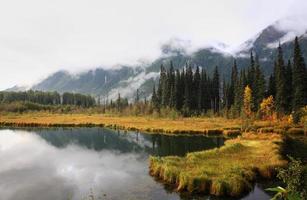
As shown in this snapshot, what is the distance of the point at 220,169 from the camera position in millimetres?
36062

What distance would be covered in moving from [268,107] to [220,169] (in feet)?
216

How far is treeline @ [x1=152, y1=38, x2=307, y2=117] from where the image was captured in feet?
291

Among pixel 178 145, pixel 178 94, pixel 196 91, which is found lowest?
pixel 178 145

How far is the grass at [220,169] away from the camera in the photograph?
103 feet

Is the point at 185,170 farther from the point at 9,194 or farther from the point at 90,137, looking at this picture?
the point at 90,137

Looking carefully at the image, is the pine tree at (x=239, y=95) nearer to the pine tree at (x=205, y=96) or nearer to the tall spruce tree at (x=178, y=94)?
the pine tree at (x=205, y=96)

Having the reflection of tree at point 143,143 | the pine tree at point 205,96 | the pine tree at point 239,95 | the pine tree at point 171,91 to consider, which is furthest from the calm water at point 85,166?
the pine tree at point 205,96

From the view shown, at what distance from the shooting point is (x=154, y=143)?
66.2m

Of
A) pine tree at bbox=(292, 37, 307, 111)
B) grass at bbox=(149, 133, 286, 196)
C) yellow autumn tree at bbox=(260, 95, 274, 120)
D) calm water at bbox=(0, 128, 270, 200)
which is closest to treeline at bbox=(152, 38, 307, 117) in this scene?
pine tree at bbox=(292, 37, 307, 111)

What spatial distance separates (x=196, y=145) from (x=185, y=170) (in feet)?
84.6

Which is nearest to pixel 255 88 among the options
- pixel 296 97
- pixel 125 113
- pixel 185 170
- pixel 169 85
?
pixel 296 97

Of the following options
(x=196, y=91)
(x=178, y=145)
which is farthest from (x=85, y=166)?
(x=196, y=91)

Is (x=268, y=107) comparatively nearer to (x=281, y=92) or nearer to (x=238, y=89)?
(x=281, y=92)

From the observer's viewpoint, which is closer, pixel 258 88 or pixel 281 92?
pixel 281 92
